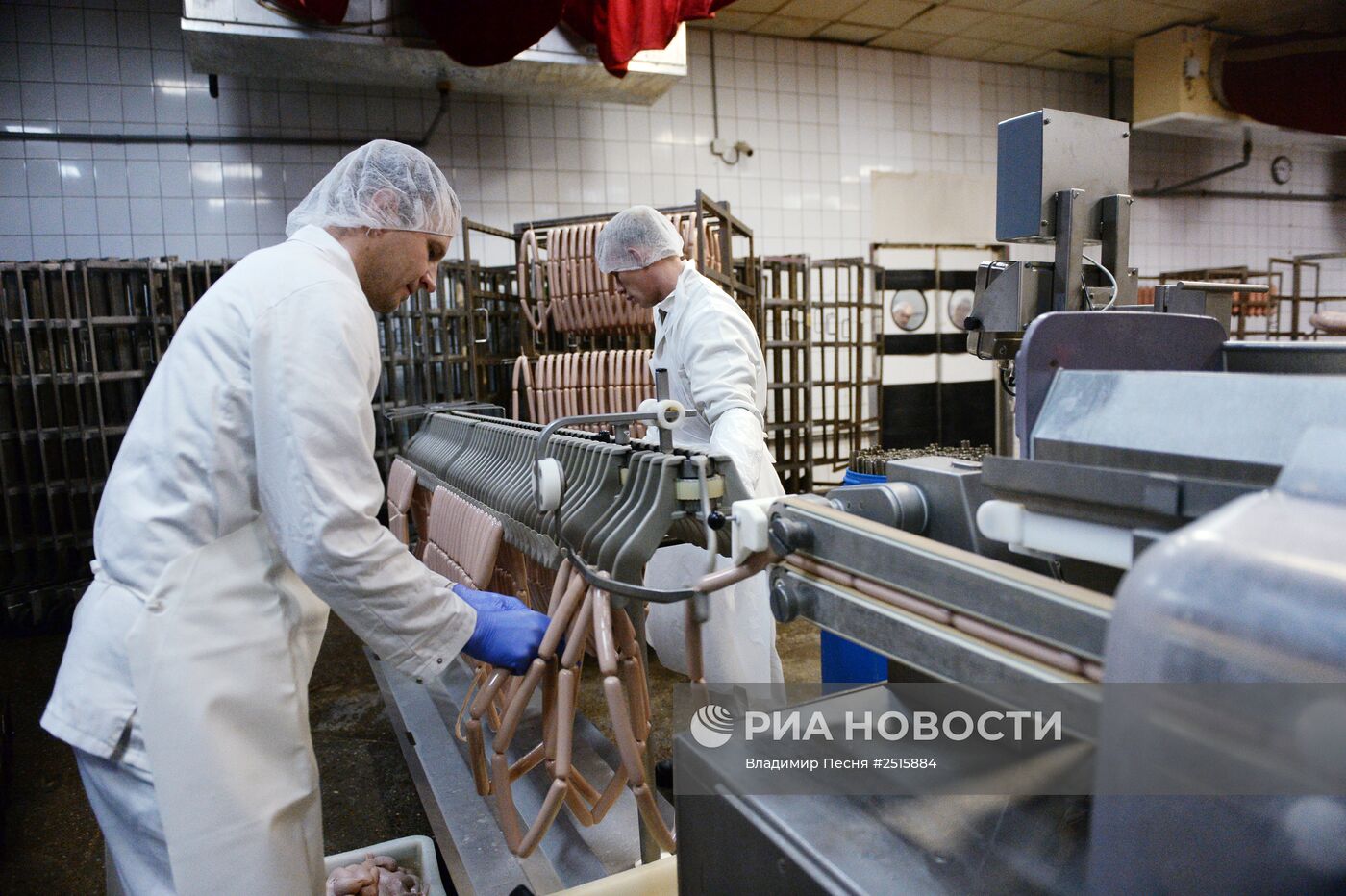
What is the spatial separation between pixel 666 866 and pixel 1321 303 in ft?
35.6

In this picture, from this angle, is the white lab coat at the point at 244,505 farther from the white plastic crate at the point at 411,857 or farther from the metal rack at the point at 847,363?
the metal rack at the point at 847,363

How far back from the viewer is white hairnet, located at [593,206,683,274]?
2.94m

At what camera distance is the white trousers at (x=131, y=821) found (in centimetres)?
138

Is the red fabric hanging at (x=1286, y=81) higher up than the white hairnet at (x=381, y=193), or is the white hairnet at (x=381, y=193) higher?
the red fabric hanging at (x=1286, y=81)

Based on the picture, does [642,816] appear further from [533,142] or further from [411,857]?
[533,142]

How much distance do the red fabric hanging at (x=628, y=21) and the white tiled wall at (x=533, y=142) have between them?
62.7 inches

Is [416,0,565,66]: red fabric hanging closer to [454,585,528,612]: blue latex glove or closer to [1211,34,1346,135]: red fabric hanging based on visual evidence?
Result: [454,585,528,612]: blue latex glove

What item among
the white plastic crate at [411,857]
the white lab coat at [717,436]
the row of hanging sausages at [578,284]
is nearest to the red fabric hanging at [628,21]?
the row of hanging sausages at [578,284]

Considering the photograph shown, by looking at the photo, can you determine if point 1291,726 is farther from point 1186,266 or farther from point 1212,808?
point 1186,266

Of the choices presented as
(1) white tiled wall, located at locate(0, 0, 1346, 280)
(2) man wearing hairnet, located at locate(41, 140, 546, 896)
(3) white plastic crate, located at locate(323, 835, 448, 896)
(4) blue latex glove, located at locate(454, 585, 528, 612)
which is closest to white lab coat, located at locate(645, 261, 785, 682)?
(4) blue latex glove, located at locate(454, 585, 528, 612)

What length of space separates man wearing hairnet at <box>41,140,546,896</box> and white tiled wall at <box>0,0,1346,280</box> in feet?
15.9

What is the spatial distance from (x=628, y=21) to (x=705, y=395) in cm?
297

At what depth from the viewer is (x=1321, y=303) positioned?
30.8 ft

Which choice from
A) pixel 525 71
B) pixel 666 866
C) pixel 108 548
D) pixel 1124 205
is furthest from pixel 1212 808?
pixel 525 71
